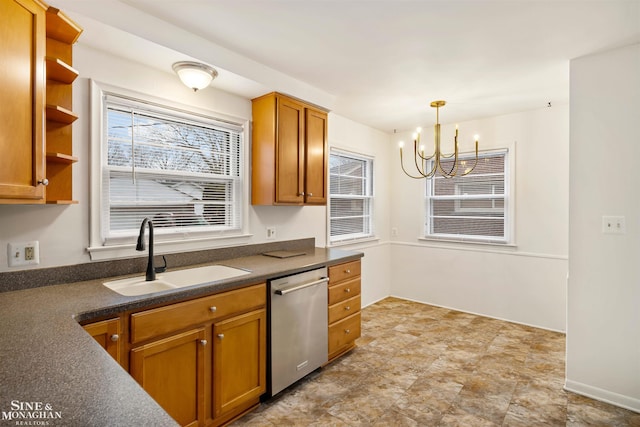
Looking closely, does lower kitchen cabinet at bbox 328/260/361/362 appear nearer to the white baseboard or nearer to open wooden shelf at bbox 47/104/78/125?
the white baseboard

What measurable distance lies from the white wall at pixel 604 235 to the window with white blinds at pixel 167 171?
2.61 meters

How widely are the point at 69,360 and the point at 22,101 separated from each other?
1.13 m

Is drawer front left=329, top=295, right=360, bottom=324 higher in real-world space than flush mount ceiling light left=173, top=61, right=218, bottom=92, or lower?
lower

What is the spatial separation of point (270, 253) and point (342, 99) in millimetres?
1700

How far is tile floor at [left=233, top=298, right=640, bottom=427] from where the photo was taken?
2084mm

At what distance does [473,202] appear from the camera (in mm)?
4125

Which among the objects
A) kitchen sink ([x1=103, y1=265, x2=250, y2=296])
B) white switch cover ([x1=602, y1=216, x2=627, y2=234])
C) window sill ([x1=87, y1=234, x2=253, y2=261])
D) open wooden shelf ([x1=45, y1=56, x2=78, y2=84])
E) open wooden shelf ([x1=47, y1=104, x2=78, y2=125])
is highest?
open wooden shelf ([x1=45, y1=56, x2=78, y2=84])

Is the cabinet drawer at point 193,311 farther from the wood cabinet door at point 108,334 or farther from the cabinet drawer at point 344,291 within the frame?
the cabinet drawer at point 344,291

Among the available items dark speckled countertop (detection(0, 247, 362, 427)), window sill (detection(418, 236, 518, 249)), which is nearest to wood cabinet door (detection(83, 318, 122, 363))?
dark speckled countertop (detection(0, 247, 362, 427))

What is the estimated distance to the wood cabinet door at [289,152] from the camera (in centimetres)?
275

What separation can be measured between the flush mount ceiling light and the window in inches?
126

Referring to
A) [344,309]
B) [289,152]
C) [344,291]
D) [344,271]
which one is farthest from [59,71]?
[344,309]

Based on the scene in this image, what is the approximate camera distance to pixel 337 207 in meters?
4.08

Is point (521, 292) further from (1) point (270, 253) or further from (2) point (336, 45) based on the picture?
(2) point (336, 45)
